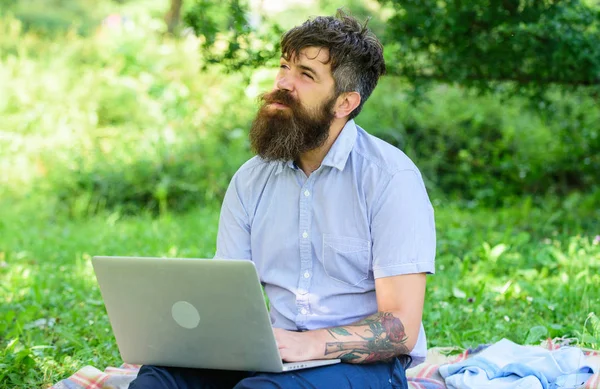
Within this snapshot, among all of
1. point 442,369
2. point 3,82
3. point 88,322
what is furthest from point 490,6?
point 3,82

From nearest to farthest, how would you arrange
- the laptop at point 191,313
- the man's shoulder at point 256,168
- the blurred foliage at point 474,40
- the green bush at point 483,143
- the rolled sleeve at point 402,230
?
the laptop at point 191,313 → the rolled sleeve at point 402,230 → the man's shoulder at point 256,168 → the blurred foliage at point 474,40 → the green bush at point 483,143

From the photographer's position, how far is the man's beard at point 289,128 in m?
2.86

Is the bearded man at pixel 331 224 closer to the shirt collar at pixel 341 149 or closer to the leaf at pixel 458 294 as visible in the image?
the shirt collar at pixel 341 149

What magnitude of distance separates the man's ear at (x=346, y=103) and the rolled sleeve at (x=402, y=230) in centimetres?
35

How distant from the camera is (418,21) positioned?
5254 millimetres

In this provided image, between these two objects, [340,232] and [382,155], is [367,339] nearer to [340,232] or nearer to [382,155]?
[340,232]

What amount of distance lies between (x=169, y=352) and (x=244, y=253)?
1.84 ft

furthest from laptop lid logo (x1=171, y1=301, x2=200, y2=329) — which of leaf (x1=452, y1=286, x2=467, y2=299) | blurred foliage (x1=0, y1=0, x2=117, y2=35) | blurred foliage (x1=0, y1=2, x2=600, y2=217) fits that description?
blurred foliage (x1=0, y1=0, x2=117, y2=35)

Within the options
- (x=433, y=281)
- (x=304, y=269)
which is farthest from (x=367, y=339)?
(x=433, y=281)

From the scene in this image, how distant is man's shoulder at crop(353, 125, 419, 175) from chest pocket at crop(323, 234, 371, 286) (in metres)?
0.27

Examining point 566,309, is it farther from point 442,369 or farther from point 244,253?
point 244,253

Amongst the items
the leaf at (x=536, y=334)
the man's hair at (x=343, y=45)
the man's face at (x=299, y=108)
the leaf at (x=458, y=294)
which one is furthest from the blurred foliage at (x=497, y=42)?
the man's face at (x=299, y=108)

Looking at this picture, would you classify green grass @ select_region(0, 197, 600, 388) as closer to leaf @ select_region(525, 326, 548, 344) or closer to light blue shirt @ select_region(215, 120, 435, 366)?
leaf @ select_region(525, 326, 548, 344)

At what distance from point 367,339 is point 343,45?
3.40 feet
